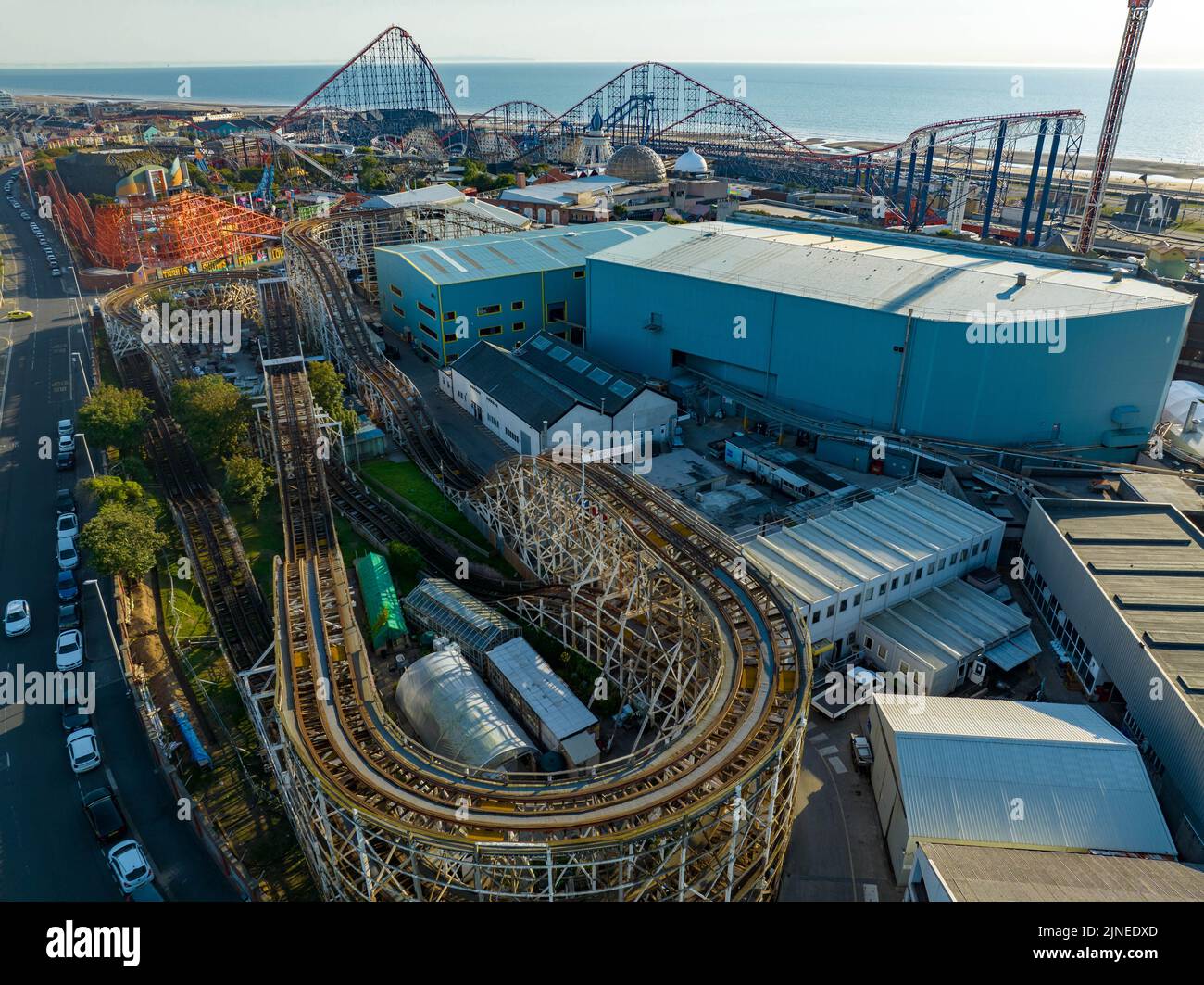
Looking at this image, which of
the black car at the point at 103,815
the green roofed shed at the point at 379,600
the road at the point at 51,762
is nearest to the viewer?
the road at the point at 51,762

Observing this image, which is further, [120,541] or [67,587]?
[67,587]

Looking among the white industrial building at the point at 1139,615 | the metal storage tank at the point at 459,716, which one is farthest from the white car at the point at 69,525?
the white industrial building at the point at 1139,615

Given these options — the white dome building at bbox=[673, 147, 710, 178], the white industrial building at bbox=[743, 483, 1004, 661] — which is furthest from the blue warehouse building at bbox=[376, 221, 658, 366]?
the white dome building at bbox=[673, 147, 710, 178]

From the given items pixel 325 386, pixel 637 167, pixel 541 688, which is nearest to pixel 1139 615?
pixel 541 688

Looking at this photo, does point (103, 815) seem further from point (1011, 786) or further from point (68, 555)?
point (1011, 786)

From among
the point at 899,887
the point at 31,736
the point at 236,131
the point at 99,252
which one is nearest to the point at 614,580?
the point at 899,887

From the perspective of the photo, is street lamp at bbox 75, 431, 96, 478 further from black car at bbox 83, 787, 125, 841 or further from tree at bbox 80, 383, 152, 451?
black car at bbox 83, 787, 125, 841

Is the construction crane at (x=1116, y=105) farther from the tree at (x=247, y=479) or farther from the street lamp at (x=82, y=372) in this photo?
the street lamp at (x=82, y=372)
